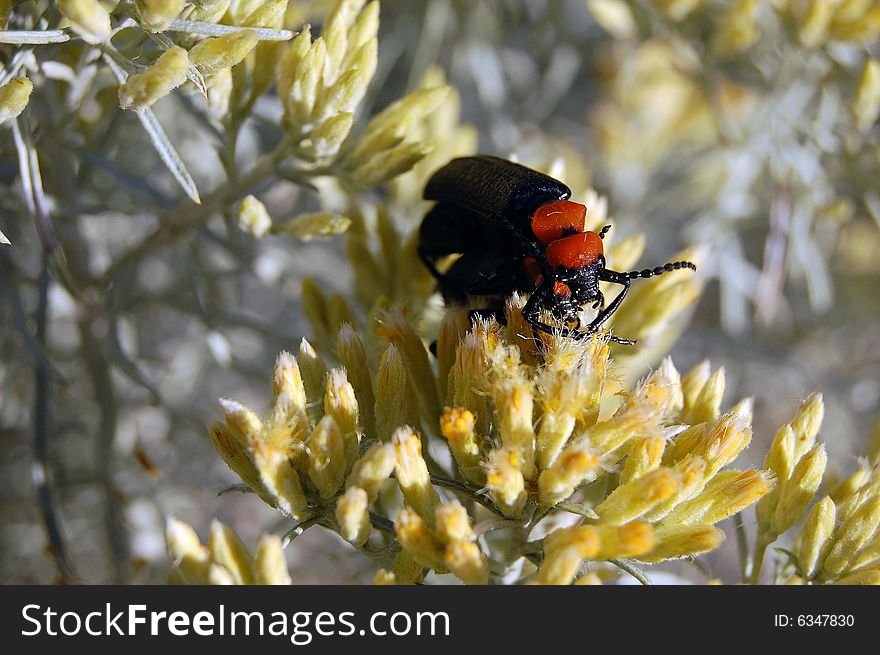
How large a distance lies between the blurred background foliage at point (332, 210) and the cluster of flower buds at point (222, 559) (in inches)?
29.0

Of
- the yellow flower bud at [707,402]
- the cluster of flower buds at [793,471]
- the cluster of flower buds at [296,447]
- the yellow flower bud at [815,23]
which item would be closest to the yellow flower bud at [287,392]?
the cluster of flower buds at [296,447]

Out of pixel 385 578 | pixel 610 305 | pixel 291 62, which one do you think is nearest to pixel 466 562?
pixel 385 578

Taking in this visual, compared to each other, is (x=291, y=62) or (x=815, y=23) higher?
(x=815, y=23)

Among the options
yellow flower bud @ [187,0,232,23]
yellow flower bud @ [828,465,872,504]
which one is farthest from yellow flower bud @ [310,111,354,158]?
yellow flower bud @ [828,465,872,504]

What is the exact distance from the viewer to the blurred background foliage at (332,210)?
234cm

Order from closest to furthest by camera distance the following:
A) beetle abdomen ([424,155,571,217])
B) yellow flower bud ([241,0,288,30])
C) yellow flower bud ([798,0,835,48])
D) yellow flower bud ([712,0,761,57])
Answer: yellow flower bud ([241,0,288,30]), beetle abdomen ([424,155,571,217]), yellow flower bud ([798,0,835,48]), yellow flower bud ([712,0,761,57])

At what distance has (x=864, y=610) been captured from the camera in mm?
1944

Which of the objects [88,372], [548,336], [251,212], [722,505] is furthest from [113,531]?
[722,505]

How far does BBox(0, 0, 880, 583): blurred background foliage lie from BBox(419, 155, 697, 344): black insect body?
0.19m

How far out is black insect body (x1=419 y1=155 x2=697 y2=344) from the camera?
2.08 m

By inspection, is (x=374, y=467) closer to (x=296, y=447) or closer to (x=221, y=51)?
(x=296, y=447)

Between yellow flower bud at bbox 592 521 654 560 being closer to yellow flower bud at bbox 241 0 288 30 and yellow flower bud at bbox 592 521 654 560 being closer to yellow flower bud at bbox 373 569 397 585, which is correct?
yellow flower bud at bbox 373 569 397 585

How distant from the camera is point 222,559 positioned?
178 centimetres

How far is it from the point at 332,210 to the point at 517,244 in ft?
3.00
